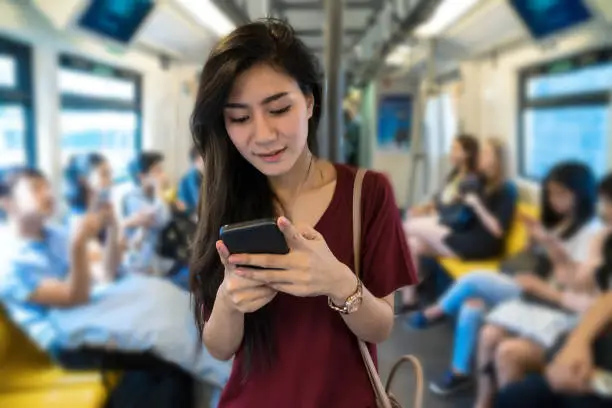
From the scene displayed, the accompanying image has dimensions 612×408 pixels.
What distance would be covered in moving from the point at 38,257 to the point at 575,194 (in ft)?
4.00

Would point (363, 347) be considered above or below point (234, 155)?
below

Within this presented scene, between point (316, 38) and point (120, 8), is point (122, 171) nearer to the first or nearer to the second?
point (120, 8)

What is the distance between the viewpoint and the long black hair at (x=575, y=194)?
3.00 feet

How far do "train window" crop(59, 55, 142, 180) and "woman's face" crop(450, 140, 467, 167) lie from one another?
631 mm

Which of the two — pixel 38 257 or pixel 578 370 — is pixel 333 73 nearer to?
pixel 578 370

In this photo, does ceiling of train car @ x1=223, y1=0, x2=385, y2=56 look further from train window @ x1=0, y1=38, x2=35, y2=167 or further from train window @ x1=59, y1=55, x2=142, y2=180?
train window @ x1=0, y1=38, x2=35, y2=167

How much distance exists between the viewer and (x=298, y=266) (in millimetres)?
470

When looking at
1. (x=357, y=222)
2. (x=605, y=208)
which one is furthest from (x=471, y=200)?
(x=357, y=222)

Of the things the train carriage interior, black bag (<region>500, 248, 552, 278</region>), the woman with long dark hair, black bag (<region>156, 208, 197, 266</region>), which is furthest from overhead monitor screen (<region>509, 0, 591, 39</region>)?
black bag (<region>156, 208, 197, 266</region>)

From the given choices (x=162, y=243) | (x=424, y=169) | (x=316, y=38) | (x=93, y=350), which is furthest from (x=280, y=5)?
(x=93, y=350)

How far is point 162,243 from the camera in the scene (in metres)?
1.06

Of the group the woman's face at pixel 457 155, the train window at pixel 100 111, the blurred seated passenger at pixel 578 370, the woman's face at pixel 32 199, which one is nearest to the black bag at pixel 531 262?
the blurred seated passenger at pixel 578 370

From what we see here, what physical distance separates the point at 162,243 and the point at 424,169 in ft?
1.84

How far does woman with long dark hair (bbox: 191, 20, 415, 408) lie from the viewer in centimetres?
50
